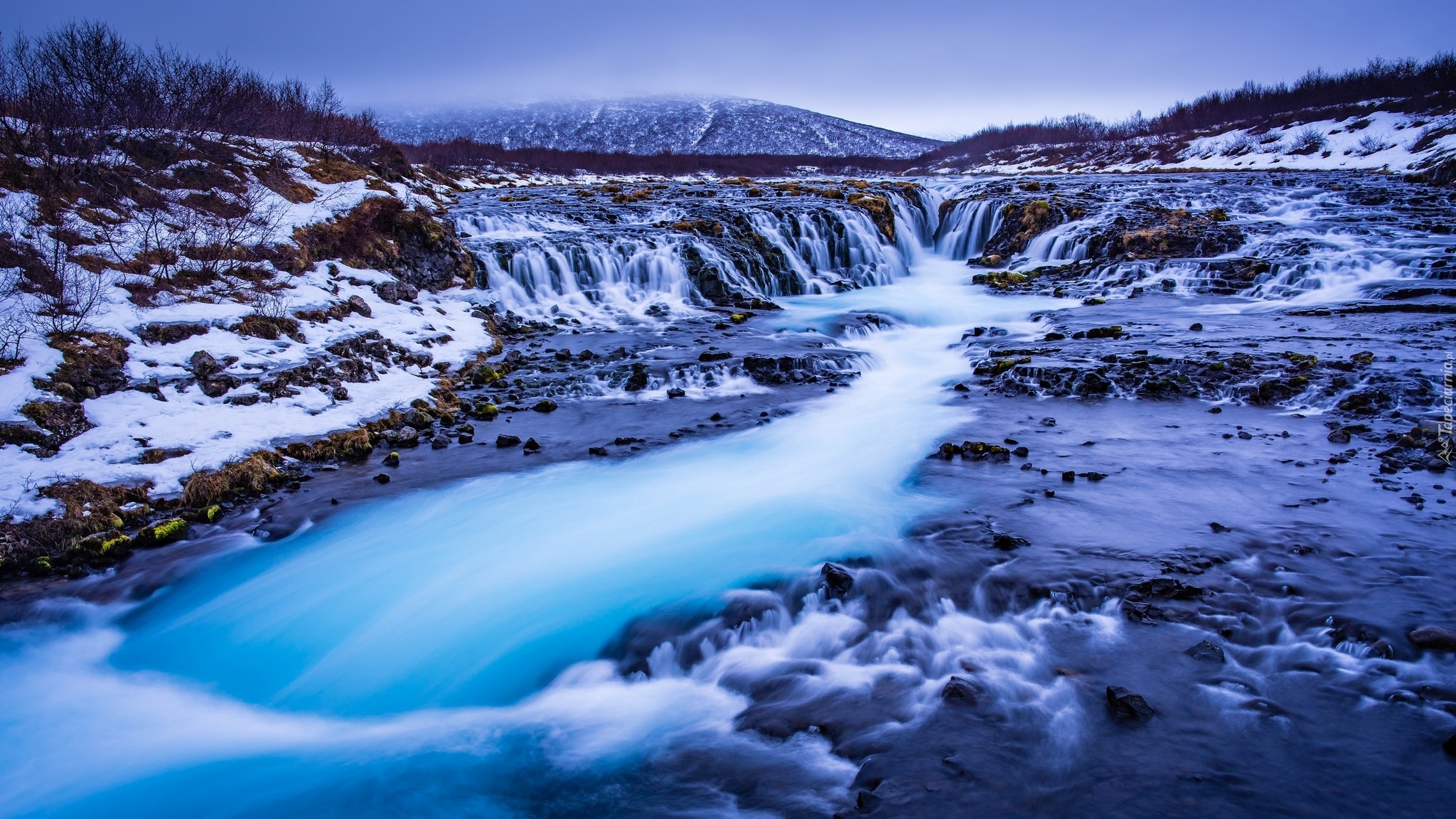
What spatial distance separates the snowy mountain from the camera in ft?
372

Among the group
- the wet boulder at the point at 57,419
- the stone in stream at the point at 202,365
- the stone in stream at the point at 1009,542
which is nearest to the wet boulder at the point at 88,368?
the wet boulder at the point at 57,419

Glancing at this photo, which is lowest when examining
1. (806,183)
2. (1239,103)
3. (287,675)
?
(287,675)

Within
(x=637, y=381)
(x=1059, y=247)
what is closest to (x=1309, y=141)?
(x=1059, y=247)

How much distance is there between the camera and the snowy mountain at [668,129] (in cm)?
11350

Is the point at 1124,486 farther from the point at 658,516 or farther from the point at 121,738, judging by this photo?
the point at 121,738

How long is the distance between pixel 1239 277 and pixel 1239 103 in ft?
214

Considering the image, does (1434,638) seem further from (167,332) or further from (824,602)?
(167,332)

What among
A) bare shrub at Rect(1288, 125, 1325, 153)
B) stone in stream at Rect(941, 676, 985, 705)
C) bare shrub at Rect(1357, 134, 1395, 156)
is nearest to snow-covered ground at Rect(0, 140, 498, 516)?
stone in stream at Rect(941, 676, 985, 705)

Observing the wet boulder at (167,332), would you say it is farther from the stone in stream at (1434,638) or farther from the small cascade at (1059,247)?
the small cascade at (1059,247)

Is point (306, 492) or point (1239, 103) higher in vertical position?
point (1239, 103)

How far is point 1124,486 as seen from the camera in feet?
23.2

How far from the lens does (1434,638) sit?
14.0 ft

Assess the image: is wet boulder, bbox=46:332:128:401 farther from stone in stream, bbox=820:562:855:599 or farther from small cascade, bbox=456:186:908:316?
small cascade, bbox=456:186:908:316

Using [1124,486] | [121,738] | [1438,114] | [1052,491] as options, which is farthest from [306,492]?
[1438,114]
